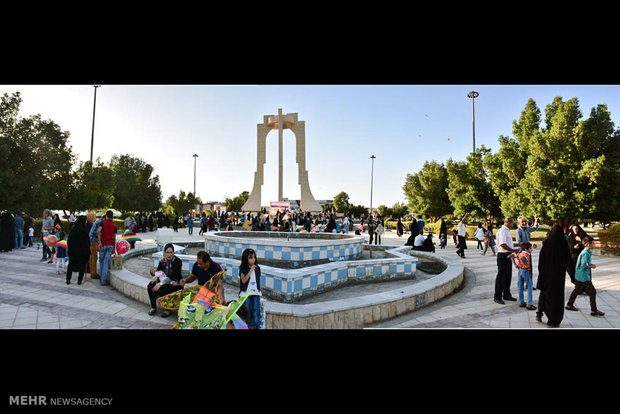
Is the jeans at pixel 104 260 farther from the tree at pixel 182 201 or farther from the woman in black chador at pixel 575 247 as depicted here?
the tree at pixel 182 201

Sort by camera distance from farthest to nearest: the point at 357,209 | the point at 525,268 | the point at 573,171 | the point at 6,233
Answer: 1. the point at 357,209
2. the point at 573,171
3. the point at 6,233
4. the point at 525,268

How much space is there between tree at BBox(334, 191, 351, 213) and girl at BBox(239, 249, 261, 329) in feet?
227

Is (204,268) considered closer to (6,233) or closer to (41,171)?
(6,233)

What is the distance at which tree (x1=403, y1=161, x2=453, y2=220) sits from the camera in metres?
32.0

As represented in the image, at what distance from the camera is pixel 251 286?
357 centimetres

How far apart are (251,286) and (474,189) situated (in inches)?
847

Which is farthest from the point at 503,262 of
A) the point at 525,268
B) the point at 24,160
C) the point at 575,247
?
the point at 24,160

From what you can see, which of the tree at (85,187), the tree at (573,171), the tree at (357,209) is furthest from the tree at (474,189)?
the tree at (357,209)

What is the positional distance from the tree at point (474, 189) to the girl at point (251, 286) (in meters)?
21.1
